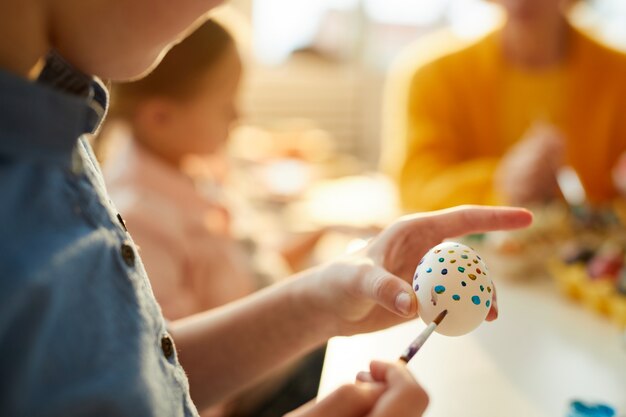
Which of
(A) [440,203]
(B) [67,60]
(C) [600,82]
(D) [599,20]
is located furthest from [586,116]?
(D) [599,20]

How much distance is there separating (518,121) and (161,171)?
0.86m

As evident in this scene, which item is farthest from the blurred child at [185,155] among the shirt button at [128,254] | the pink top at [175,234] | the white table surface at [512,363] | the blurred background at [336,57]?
the blurred background at [336,57]

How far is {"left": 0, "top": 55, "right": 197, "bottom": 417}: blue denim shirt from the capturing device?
339 mm

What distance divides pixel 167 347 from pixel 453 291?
0.24 m

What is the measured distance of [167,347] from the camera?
437 millimetres

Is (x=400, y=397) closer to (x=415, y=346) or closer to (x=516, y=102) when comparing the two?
(x=415, y=346)

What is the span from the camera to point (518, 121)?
60.5 inches

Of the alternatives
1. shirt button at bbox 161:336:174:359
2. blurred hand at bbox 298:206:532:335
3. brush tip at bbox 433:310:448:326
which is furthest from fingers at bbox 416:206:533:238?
shirt button at bbox 161:336:174:359

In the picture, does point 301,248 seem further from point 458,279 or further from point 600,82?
point 458,279

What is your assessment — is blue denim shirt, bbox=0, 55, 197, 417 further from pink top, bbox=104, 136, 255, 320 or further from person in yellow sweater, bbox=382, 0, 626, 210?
person in yellow sweater, bbox=382, 0, 626, 210

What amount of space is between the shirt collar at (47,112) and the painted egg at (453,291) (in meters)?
0.30

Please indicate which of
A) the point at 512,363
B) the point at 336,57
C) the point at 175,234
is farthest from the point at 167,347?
the point at 336,57

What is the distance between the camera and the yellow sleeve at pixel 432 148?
1.39 m

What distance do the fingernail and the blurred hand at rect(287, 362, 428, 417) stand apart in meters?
0.04
